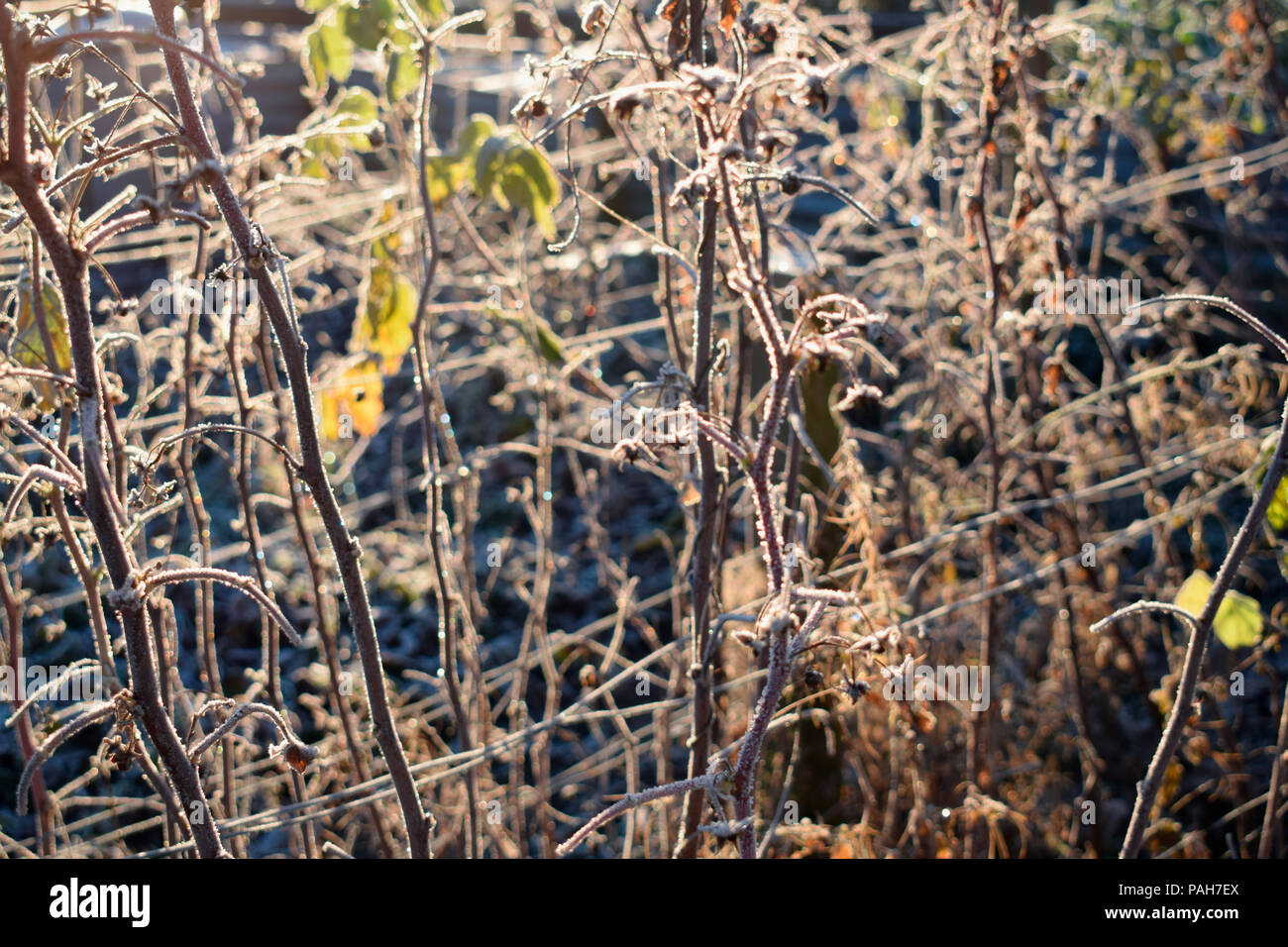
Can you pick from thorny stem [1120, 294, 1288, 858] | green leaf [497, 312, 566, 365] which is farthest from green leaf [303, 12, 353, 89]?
thorny stem [1120, 294, 1288, 858]

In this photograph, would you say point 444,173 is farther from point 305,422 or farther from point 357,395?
point 305,422

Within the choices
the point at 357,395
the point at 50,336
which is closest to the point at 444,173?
the point at 357,395

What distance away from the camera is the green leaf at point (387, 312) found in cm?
186

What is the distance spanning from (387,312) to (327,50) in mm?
459

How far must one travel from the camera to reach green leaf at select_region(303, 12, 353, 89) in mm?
1714

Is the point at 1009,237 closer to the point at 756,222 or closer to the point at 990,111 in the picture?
the point at 990,111

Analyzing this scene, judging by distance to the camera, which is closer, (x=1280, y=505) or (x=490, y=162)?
(x=1280, y=505)

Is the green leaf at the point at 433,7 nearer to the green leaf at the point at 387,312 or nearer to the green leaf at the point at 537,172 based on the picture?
the green leaf at the point at 537,172

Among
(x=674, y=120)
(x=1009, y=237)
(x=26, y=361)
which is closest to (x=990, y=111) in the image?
(x=1009, y=237)

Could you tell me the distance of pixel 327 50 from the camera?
175 centimetres

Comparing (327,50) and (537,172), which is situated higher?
(327,50)

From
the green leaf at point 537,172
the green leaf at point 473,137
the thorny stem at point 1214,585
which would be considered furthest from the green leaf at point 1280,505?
the green leaf at point 473,137

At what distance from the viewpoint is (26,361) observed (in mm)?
1432

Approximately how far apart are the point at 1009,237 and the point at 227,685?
10.5 feet
